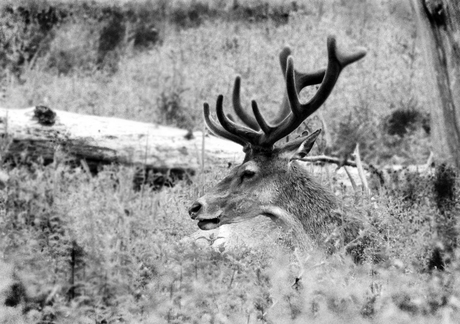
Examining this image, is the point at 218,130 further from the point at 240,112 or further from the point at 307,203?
the point at 307,203

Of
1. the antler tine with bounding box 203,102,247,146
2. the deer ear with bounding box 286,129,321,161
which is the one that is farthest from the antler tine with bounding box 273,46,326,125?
the deer ear with bounding box 286,129,321,161

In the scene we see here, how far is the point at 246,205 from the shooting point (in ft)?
18.5

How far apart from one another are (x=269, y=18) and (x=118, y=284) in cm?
1094

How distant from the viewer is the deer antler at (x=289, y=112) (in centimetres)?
518

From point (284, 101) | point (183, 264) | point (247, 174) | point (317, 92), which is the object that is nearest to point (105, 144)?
point (284, 101)

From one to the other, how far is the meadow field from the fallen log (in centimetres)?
24

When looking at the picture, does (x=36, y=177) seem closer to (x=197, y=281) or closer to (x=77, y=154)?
(x=77, y=154)

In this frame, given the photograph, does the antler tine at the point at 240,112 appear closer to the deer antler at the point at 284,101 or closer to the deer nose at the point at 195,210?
the deer antler at the point at 284,101

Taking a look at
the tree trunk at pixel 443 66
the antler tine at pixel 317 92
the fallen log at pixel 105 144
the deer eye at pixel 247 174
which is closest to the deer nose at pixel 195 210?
the deer eye at pixel 247 174

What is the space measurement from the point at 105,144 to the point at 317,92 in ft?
13.2

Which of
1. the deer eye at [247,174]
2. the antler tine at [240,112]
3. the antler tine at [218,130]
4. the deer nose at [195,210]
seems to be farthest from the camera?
the antler tine at [240,112]

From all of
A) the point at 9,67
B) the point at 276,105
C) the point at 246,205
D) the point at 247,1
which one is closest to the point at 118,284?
the point at 246,205

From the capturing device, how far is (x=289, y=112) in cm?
610

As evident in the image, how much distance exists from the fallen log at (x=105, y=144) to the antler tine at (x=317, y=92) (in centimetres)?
301
